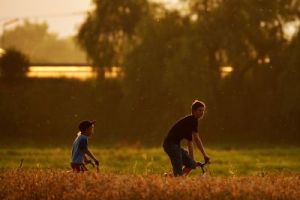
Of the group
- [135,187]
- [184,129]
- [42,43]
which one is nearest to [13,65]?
[184,129]

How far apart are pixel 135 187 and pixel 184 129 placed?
277 cm

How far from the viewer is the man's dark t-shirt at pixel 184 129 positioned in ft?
45.1

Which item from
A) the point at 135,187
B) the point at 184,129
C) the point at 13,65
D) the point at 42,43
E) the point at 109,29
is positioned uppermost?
the point at 42,43

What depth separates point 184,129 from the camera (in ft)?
45.3

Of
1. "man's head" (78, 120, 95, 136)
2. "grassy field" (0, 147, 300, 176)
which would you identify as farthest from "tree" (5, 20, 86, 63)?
"man's head" (78, 120, 95, 136)

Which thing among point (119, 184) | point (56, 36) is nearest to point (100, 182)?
point (119, 184)

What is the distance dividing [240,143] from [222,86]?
3288mm

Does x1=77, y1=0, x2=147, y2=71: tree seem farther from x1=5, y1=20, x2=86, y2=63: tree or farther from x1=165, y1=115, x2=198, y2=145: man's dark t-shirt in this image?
x1=5, y1=20, x2=86, y2=63: tree

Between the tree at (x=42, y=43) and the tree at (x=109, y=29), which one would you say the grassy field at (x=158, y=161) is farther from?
the tree at (x=42, y=43)

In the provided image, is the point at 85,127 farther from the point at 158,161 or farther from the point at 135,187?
the point at 158,161

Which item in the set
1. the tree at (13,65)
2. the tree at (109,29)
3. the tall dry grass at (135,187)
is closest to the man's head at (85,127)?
the tall dry grass at (135,187)

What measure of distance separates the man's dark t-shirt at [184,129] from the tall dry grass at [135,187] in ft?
5.12

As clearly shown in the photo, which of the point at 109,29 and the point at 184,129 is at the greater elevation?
the point at 109,29

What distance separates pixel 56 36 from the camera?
167 metres
